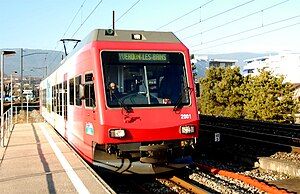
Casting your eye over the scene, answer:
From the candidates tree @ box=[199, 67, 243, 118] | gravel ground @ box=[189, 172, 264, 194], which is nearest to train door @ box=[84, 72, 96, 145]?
gravel ground @ box=[189, 172, 264, 194]

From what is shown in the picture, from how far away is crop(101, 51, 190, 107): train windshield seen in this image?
9.46 metres

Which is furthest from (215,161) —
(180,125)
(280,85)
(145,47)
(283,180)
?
(280,85)

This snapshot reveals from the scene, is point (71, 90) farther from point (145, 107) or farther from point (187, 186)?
point (187, 186)

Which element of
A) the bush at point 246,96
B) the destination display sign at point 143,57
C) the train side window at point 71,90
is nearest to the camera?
the destination display sign at point 143,57

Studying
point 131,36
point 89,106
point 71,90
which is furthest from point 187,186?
point 71,90

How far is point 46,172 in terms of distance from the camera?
9398 mm

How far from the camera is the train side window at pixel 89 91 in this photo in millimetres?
9594

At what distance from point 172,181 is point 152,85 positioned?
91.7 inches

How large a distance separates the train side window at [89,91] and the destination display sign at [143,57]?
33.1 inches

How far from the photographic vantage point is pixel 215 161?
45.0ft

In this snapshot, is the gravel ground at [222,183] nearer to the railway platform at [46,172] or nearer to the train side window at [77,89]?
the railway platform at [46,172]

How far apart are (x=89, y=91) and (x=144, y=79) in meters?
1.31

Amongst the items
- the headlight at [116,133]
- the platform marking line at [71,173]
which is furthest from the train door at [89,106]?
the platform marking line at [71,173]

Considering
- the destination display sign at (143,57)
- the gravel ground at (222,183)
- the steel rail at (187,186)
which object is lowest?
the gravel ground at (222,183)
